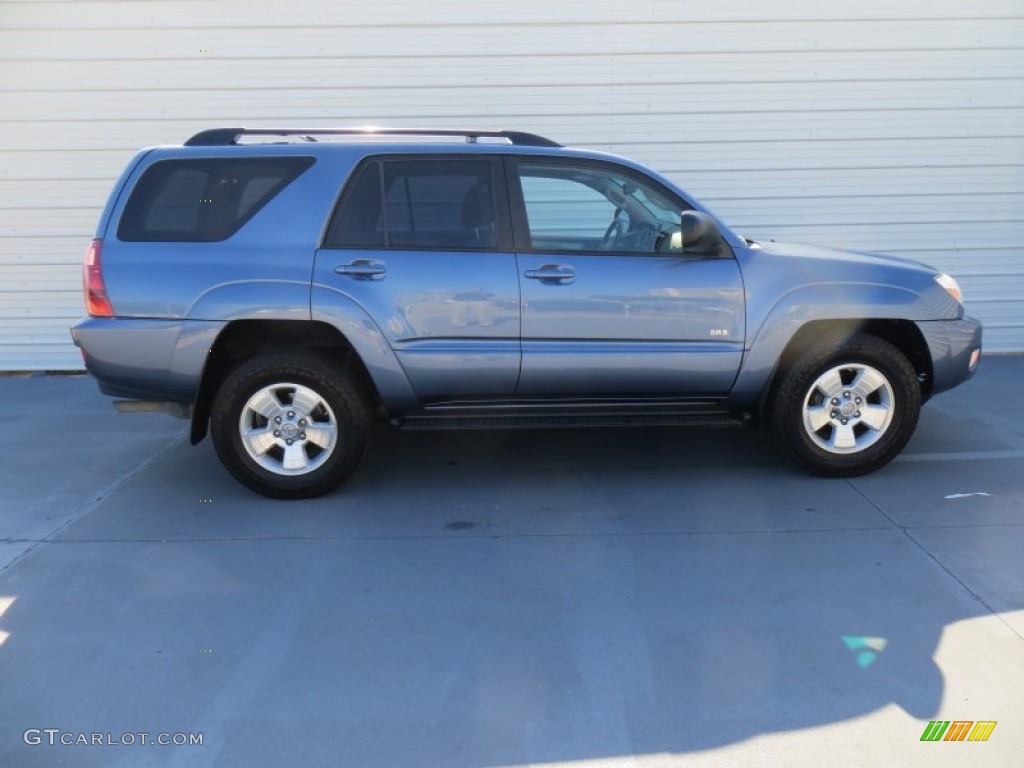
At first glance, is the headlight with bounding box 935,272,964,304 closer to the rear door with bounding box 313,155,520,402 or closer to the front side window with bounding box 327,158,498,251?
the rear door with bounding box 313,155,520,402

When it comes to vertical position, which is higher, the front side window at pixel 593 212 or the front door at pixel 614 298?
the front side window at pixel 593 212

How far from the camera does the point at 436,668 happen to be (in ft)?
11.5

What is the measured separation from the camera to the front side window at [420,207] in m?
5.09

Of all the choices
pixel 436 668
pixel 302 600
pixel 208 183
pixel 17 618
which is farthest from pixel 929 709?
pixel 208 183

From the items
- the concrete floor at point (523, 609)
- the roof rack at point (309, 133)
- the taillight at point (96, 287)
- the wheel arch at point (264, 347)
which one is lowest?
the concrete floor at point (523, 609)

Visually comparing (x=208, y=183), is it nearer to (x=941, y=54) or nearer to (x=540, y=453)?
(x=540, y=453)

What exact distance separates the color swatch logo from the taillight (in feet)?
13.5

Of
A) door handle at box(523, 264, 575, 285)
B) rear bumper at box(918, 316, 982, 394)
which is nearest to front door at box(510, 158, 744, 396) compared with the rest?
door handle at box(523, 264, 575, 285)

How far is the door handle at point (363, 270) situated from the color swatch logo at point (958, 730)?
3.23m

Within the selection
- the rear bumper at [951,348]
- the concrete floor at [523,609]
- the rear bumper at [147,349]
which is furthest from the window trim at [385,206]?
the rear bumper at [951,348]

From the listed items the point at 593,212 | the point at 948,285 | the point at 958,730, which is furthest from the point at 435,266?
the point at 958,730

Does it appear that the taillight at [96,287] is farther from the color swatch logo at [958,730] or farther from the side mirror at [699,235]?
the color swatch logo at [958,730]

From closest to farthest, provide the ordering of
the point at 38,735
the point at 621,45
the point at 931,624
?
the point at 38,735
the point at 931,624
the point at 621,45

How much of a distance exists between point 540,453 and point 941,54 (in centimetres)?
529
